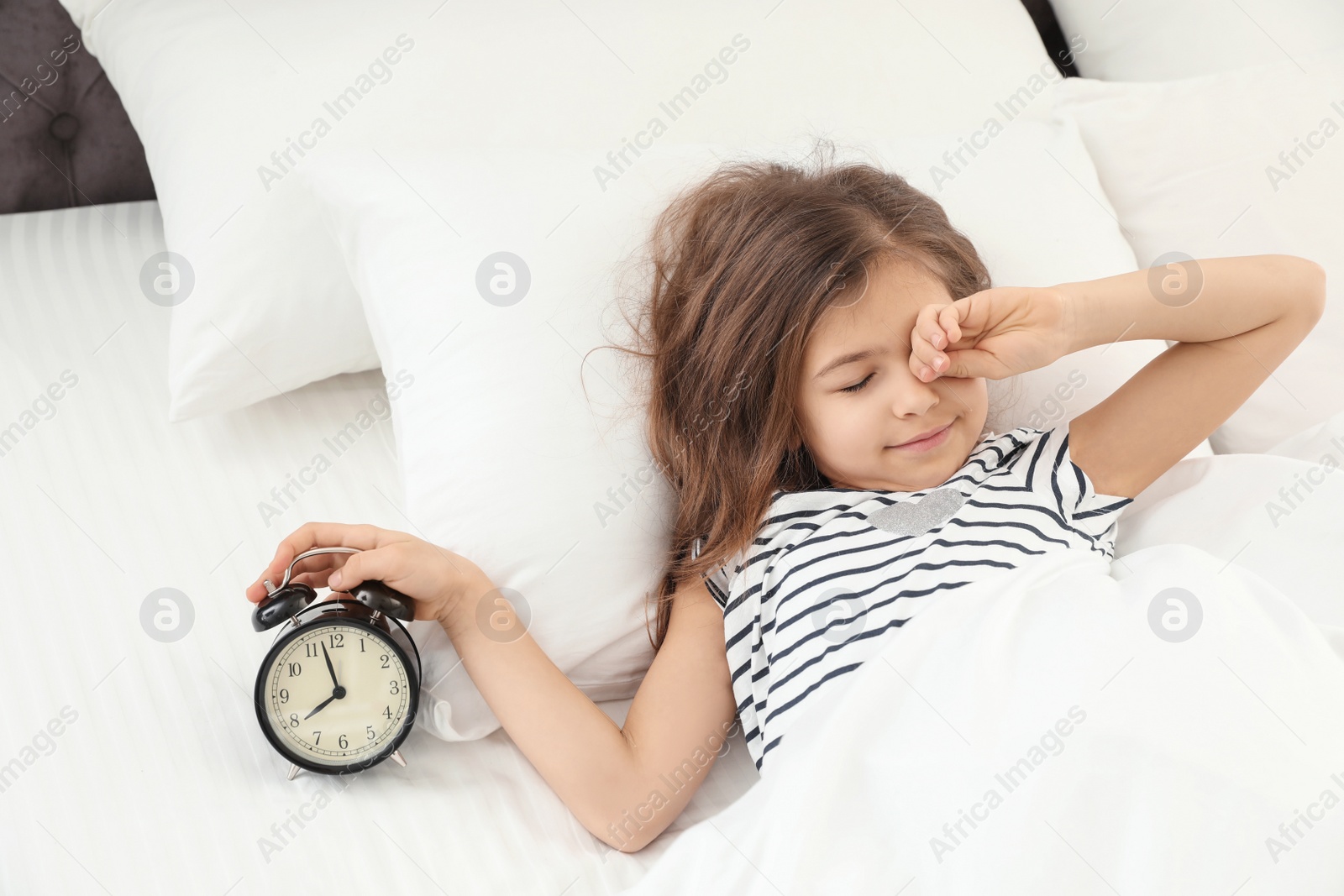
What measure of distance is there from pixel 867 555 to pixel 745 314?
0.84 feet

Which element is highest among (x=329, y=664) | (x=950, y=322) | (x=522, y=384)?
(x=950, y=322)

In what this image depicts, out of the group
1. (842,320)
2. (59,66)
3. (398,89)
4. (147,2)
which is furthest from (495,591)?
(59,66)

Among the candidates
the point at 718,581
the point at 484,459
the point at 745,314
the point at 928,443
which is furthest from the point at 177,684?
the point at 928,443

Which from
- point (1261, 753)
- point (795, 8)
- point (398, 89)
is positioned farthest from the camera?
point (795, 8)

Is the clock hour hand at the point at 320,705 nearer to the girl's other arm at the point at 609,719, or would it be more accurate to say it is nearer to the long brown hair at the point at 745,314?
the girl's other arm at the point at 609,719

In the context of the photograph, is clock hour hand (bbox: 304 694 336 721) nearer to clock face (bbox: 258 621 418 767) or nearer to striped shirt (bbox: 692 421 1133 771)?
clock face (bbox: 258 621 418 767)

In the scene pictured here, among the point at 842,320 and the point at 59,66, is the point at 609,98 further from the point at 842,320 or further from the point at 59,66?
the point at 59,66

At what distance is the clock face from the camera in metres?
0.83

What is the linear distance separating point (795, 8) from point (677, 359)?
582 millimetres

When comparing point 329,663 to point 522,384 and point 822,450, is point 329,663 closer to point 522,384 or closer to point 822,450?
point 522,384

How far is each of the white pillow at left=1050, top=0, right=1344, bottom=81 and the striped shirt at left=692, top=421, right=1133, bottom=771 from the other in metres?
0.84

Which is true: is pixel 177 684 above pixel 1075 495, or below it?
below

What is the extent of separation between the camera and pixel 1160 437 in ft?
3.20

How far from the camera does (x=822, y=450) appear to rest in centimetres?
97
